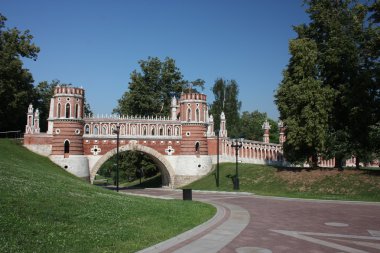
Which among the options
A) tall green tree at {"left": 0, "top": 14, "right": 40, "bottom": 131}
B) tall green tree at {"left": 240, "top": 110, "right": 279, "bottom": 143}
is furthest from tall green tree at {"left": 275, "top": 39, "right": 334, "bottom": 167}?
tall green tree at {"left": 240, "top": 110, "right": 279, "bottom": 143}

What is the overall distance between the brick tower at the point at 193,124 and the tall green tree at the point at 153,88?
11.8 m

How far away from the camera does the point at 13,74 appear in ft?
147

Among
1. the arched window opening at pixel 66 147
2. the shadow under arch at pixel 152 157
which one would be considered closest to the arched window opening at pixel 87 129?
the arched window opening at pixel 66 147

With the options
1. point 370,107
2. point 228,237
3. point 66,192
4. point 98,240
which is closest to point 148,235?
point 98,240

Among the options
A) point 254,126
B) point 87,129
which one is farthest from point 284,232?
point 254,126

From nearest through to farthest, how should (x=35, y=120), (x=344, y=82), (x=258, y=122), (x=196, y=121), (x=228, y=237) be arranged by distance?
1. (x=228, y=237)
2. (x=344, y=82)
3. (x=35, y=120)
4. (x=196, y=121)
5. (x=258, y=122)

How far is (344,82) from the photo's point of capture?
123 feet

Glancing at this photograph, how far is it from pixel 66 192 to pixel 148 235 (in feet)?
18.3

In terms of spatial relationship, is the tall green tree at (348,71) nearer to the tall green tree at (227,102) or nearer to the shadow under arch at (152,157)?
the shadow under arch at (152,157)

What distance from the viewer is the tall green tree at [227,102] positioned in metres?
72.5

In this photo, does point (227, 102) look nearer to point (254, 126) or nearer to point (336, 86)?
point (254, 126)

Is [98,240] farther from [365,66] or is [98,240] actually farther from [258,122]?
[258,122]

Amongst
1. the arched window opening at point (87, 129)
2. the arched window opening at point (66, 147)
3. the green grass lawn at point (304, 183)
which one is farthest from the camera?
the arched window opening at point (87, 129)

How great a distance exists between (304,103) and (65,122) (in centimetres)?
2587
